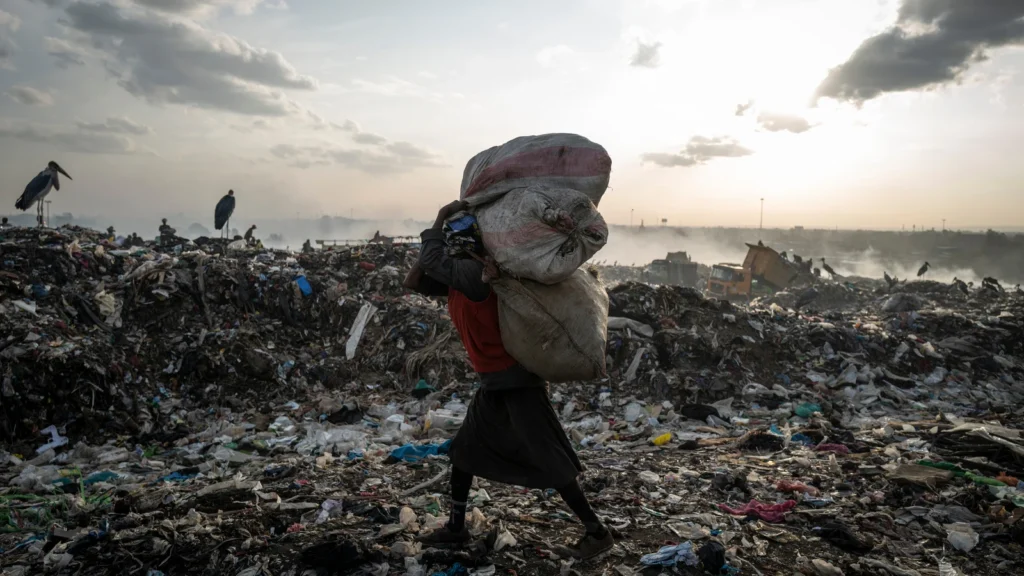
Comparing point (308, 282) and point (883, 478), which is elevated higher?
point (308, 282)

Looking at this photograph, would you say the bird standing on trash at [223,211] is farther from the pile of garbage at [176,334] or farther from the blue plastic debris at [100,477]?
the blue plastic debris at [100,477]

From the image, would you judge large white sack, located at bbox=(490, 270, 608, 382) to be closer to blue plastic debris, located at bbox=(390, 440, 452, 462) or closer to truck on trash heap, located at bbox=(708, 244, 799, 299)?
blue plastic debris, located at bbox=(390, 440, 452, 462)

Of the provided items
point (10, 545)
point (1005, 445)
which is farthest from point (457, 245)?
point (1005, 445)

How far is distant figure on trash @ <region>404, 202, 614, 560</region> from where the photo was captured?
2213 mm

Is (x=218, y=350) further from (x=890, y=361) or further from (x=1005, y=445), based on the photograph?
(x=890, y=361)

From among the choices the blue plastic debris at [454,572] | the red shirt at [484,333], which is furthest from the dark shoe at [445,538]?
the red shirt at [484,333]

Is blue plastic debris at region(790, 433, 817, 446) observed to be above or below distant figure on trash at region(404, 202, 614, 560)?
below

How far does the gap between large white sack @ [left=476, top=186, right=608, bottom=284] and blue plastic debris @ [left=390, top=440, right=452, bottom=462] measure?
7.95 feet

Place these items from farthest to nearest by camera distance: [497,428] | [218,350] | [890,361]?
[890,361] < [218,350] < [497,428]

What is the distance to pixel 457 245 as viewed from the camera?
2.17 meters

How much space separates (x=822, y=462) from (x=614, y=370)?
3057 millimetres

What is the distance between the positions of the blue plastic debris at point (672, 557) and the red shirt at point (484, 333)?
1.05 m

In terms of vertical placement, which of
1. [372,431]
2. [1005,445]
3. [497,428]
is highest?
[497,428]

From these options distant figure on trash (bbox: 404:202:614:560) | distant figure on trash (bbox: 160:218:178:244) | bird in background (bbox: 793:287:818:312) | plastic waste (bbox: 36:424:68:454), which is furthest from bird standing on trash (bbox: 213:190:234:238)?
bird in background (bbox: 793:287:818:312)
